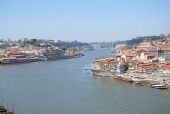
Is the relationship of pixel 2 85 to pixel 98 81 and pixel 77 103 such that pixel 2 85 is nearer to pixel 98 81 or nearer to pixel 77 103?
pixel 98 81

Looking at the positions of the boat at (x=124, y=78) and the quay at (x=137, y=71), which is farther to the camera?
the boat at (x=124, y=78)

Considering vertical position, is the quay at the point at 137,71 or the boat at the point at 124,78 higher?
the quay at the point at 137,71

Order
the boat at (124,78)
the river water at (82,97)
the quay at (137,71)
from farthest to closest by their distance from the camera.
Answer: the boat at (124,78), the quay at (137,71), the river water at (82,97)

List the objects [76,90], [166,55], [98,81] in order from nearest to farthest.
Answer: [76,90] < [98,81] < [166,55]

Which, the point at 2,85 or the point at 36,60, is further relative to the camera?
the point at 36,60

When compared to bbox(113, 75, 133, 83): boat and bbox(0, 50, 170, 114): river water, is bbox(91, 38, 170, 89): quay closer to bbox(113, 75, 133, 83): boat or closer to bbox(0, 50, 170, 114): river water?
bbox(113, 75, 133, 83): boat

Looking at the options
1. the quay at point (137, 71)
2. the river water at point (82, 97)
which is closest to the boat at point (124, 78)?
the quay at point (137, 71)

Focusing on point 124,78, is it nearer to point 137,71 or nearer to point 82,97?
point 137,71

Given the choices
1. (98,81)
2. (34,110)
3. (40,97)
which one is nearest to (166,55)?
(98,81)

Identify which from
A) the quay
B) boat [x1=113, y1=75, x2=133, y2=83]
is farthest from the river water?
the quay

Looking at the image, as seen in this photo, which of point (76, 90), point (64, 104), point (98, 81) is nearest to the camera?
point (64, 104)

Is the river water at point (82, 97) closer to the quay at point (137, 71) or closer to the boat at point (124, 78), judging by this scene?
the boat at point (124, 78)
